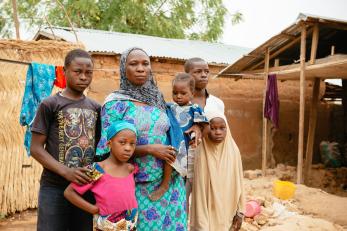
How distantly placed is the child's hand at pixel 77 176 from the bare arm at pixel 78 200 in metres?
0.05

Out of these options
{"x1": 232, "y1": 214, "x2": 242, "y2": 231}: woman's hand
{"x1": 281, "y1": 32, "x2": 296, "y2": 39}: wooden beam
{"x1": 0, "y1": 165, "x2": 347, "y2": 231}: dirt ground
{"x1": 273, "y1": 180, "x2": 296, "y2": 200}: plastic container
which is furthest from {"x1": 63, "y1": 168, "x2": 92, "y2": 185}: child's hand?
{"x1": 281, "y1": 32, "x2": 296, "y2": 39}: wooden beam

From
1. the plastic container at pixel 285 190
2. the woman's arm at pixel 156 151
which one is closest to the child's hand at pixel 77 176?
the woman's arm at pixel 156 151

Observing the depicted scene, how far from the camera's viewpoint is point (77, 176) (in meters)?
2.04

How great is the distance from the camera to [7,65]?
17.1ft

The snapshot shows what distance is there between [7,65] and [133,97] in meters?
3.72

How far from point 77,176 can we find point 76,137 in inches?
11.1

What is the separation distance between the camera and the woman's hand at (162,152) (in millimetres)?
2139

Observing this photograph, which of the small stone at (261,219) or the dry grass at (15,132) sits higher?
the dry grass at (15,132)

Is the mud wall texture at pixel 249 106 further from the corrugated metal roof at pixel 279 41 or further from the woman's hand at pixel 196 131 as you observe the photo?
the woman's hand at pixel 196 131

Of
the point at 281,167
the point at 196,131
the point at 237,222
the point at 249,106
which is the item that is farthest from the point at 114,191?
the point at 281,167

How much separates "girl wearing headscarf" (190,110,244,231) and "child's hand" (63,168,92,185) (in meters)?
1.13

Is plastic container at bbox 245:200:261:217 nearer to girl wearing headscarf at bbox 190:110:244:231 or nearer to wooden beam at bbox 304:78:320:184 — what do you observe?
girl wearing headscarf at bbox 190:110:244:231

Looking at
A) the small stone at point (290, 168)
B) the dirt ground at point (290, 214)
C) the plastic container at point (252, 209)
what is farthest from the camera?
the small stone at point (290, 168)

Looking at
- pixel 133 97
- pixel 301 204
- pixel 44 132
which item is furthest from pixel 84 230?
pixel 301 204
